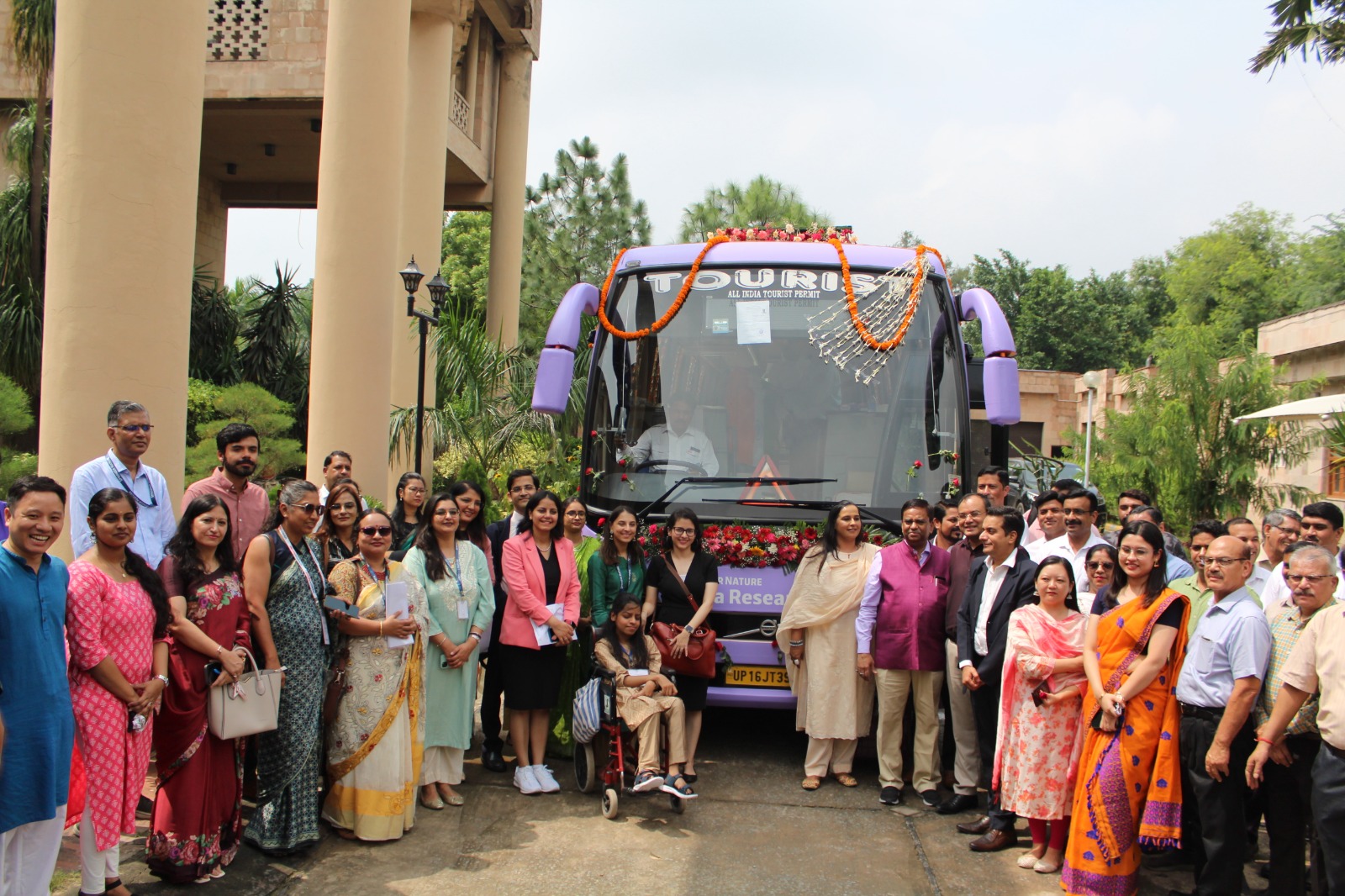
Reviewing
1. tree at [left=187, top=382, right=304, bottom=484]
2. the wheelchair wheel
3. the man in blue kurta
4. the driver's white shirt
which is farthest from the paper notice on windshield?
tree at [left=187, top=382, right=304, bottom=484]

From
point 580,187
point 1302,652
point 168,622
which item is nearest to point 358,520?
point 168,622

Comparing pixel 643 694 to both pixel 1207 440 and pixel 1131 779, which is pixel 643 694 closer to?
pixel 1131 779

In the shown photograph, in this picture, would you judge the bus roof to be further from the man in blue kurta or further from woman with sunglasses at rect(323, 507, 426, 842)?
the man in blue kurta

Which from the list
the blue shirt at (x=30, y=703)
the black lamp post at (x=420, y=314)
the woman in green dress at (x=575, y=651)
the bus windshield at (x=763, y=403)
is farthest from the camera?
the black lamp post at (x=420, y=314)

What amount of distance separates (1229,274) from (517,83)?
36.4 metres

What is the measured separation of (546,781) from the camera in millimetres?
6301

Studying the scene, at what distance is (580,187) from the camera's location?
33219mm

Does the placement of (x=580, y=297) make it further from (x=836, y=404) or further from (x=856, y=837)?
(x=856, y=837)

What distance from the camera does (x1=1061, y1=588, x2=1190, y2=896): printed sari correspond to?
486cm

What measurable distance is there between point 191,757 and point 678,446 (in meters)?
3.57

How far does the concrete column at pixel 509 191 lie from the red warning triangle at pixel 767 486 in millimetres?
13461

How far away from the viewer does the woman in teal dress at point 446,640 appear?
5965 mm

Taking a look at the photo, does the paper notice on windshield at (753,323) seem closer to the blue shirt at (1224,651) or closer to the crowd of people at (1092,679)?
the crowd of people at (1092,679)

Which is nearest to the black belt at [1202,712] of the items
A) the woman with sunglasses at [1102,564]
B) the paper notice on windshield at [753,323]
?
the woman with sunglasses at [1102,564]
